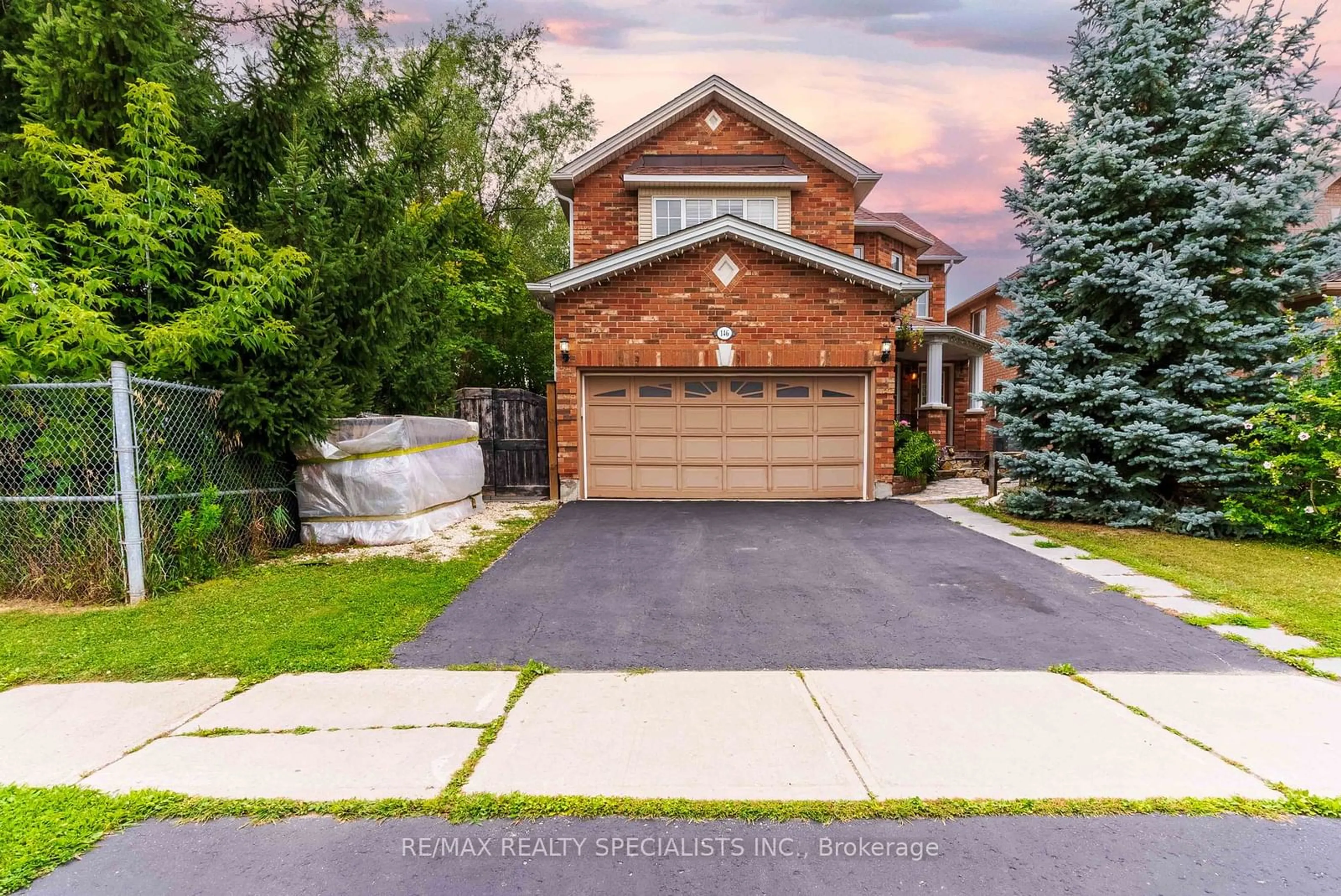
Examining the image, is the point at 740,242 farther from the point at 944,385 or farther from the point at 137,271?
the point at 944,385

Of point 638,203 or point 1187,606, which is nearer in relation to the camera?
point 1187,606

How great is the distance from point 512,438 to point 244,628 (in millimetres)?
6585

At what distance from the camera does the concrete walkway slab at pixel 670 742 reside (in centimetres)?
230

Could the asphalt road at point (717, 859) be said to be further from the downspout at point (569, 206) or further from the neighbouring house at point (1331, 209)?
the neighbouring house at point (1331, 209)

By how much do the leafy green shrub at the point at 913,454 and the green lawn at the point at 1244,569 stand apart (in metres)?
3.11

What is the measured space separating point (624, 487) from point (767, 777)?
7814 millimetres

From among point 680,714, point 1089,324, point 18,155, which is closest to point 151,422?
point 18,155

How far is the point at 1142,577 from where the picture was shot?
5.34 meters

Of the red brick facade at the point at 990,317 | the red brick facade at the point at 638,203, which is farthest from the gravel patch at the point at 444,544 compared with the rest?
the red brick facade at the point at 990,317

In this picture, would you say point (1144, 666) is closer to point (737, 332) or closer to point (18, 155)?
point (737, 332)

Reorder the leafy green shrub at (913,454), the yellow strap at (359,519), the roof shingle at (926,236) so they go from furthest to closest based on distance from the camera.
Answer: the roof shingle at (926,236), the leafy green shrub at (913,454), the yellow strap at (359,519)

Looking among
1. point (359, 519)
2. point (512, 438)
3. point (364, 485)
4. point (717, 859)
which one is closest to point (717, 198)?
point (512, 438)

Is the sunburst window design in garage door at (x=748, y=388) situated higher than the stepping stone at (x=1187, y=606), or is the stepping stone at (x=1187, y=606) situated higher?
the sunburst window design in garage door at (x=748, y=388)

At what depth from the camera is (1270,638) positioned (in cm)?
389
